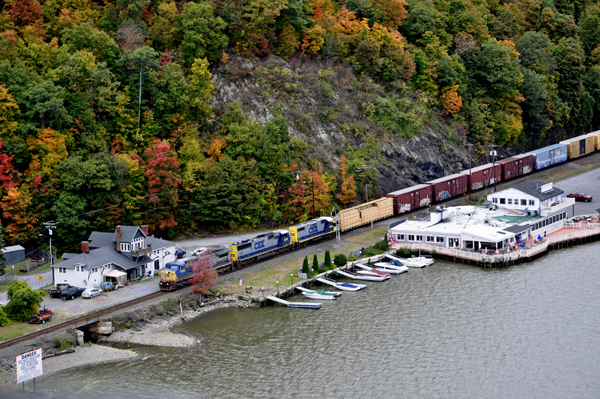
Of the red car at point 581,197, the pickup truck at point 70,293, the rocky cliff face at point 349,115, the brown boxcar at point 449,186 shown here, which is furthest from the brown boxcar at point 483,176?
the pickup truck at point 70,293

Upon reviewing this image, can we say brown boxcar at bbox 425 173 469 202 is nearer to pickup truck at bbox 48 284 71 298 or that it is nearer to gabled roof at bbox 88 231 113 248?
gabled roof at bbox 88 231 113 248

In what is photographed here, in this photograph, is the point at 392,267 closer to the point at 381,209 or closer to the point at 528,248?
the point at 528,248

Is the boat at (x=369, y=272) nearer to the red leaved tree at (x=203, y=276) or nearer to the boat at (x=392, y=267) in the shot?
the boat at (x=392, y=267)

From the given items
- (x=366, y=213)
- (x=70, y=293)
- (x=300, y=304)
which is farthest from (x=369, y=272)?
(x=70, y=293)

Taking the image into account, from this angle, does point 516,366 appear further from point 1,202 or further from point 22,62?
point 22,62

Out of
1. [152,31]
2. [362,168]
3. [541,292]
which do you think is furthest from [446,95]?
[541,292]
